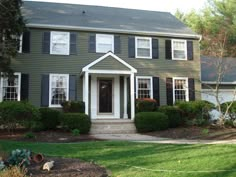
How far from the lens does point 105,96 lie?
53.1ft

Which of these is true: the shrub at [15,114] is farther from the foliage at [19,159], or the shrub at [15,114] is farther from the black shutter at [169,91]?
the black shutter at [169,91]

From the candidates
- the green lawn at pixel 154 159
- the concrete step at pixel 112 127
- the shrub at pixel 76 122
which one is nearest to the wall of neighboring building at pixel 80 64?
the concrete step at pixel 112 127

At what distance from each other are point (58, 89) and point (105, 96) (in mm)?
2599

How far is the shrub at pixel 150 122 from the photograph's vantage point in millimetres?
13727

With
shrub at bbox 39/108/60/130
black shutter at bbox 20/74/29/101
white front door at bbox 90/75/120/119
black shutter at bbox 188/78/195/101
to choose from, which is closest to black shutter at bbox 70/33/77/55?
white front door at bbox 90/75/120/119

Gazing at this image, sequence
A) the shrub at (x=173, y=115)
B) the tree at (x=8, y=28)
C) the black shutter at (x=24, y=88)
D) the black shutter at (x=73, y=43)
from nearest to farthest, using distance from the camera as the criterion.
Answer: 1. the tree at (x=8, y=28)
2. the shrub at (x=173, y=115)
3. the black shutter at (x=24, y=88)
4. the black shutter at (x=73, y=43)

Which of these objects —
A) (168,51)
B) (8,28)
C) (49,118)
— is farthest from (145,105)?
(8,28)

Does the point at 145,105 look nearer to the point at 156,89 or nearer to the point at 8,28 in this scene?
the point at 156,89

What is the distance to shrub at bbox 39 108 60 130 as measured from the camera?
13219 mm

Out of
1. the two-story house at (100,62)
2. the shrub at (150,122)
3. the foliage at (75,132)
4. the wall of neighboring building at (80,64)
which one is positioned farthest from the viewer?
the wall of neighboring building at (80,64)

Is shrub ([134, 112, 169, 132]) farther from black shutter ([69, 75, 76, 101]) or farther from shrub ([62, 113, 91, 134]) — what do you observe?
black shutter ([69, 75, 76, 101])

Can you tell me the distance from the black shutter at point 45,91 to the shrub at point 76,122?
2.56 m

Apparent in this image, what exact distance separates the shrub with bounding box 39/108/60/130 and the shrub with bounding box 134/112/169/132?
150 inches

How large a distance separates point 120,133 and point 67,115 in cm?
260
